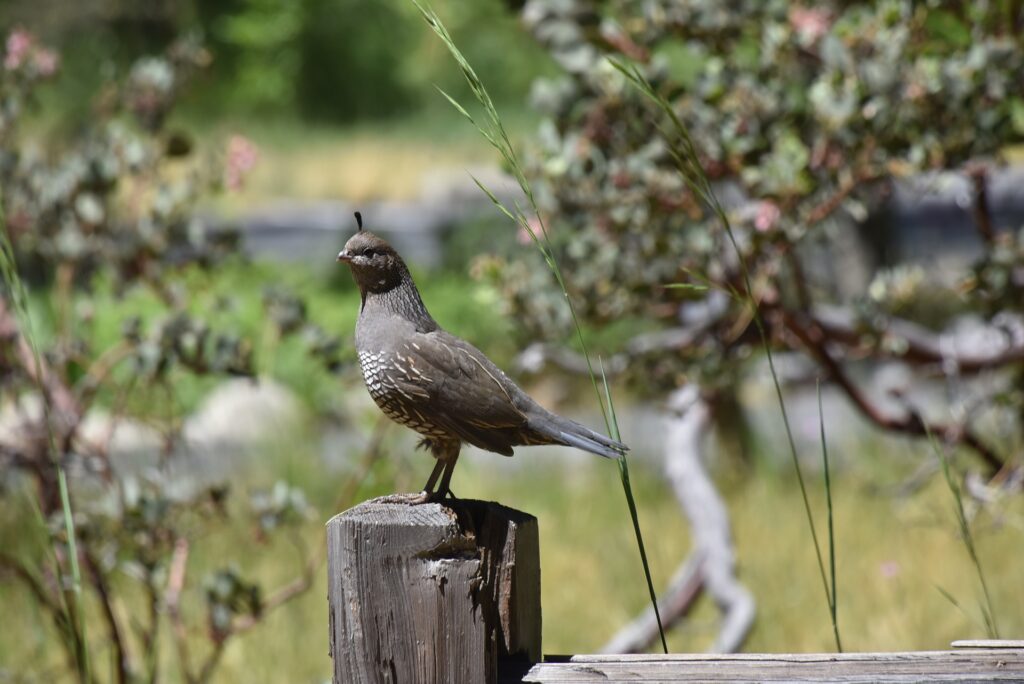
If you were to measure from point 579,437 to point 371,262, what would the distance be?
0.37m

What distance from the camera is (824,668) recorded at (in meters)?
1.48

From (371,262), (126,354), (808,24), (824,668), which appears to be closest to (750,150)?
(808,24)

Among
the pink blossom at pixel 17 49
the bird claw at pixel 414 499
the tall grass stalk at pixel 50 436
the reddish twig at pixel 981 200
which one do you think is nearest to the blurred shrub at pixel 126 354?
the pink blossom at pixel 17 49

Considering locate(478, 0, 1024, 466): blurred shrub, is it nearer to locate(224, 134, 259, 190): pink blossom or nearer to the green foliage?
the green foliage

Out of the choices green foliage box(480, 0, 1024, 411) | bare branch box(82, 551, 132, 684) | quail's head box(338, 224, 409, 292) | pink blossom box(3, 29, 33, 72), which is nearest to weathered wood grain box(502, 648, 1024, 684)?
quail's head box(338, 224, 409, 292)

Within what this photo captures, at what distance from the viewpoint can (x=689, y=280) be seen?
11.2 ft

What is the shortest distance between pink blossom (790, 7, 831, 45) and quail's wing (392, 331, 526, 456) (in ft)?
6.86

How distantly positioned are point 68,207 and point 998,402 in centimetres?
244

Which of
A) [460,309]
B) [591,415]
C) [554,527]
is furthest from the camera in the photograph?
[460,309]

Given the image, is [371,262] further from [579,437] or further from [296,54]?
[296,54]

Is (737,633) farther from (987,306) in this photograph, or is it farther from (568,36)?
(568,36)

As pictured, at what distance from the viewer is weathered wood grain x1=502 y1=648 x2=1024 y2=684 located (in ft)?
4.81

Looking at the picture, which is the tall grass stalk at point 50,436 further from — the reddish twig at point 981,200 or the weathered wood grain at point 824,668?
the reddish twig at point 981,200

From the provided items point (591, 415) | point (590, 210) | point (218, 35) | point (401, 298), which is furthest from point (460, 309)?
point (218, 35)
